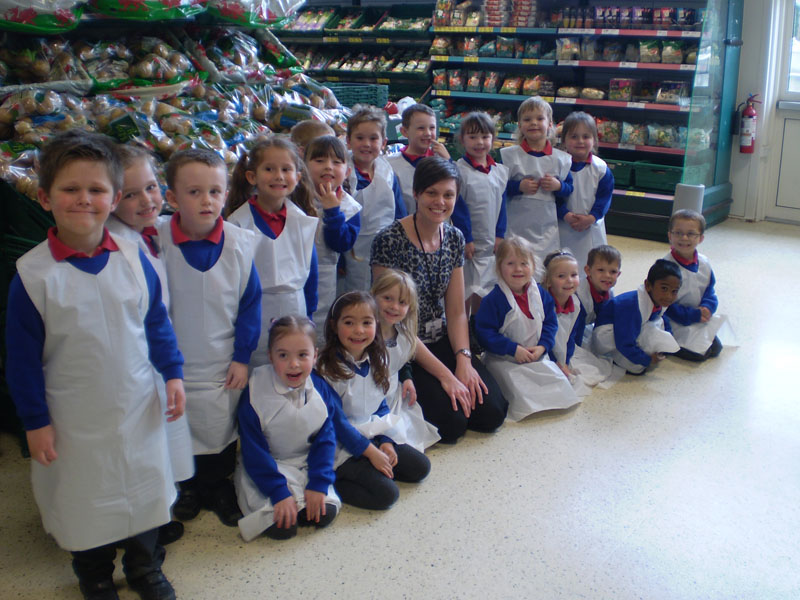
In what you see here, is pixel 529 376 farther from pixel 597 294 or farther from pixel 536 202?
pixel 536 202

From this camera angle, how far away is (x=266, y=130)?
347cm

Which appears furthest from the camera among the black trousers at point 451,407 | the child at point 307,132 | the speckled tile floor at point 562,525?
the child at point 307,132

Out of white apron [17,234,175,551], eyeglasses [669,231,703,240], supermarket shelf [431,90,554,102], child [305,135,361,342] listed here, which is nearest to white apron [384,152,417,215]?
child [305,135,361,342]

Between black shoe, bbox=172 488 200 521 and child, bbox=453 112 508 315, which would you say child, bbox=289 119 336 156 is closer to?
child, bbox=453 112 508 315

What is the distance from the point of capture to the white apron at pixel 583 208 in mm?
3936

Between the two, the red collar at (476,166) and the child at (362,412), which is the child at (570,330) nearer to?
the red collar at (476,166)

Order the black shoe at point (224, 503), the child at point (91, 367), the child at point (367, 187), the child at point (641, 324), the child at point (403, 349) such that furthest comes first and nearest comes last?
the child at point (641, 324), the child at point (367, 187), the child at point (403, 349), the black shoe at point (224, 503), the child at point (91, 367)

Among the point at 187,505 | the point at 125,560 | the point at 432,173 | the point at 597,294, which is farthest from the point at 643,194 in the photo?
the point at 125,560

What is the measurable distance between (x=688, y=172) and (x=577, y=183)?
218cm

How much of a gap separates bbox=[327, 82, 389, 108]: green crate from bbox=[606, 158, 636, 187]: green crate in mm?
2322

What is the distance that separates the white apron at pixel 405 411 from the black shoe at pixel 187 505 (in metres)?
0.73

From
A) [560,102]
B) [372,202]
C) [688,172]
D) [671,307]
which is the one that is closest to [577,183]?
[671,307]

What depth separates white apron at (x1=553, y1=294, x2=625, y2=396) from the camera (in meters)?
3.30

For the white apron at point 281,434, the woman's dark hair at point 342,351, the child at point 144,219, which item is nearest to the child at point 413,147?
the woman's dark hair at point 342,351
